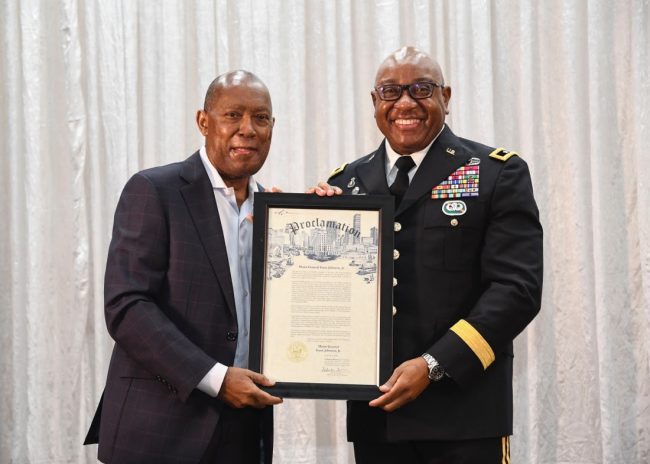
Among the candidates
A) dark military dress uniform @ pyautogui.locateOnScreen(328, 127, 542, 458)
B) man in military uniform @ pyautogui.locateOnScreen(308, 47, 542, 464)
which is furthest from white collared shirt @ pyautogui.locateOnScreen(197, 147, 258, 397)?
dark military dress uniform @ pyautogui.locateOnScreen(328, 127, 542, 458)

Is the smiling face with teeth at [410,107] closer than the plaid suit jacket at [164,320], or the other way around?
the plaid suit jacket at [164,320]

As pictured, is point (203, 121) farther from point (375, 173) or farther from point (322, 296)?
point (322, 296)

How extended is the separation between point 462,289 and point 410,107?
21.6 inches

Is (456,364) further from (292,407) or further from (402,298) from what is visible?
(292,407)

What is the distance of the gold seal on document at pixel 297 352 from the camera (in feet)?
6.71

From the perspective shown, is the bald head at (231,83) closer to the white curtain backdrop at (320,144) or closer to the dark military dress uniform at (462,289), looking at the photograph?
the dark military dress uniform at (462,289)

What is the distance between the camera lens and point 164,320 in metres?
2.00

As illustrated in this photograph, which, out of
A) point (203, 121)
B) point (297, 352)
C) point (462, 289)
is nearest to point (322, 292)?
point (297, 352)

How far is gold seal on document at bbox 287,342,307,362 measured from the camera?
205cm

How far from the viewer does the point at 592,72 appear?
12.0 ft

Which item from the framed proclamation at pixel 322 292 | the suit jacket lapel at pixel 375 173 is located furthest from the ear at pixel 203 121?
the suit jacket lapel at pixel 375 173

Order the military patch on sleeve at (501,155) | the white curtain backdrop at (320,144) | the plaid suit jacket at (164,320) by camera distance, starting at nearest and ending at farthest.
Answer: the plaid suit jacket at (164,320) < the military patch on sleeve at (501,155) < the white curtain backdrop at (320,144)

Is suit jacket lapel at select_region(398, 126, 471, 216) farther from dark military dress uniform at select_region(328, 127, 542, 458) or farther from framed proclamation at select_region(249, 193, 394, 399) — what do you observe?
framed proclamation at select_region(249, 193, 394, 399)

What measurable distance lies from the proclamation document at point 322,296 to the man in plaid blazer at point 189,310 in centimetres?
11
